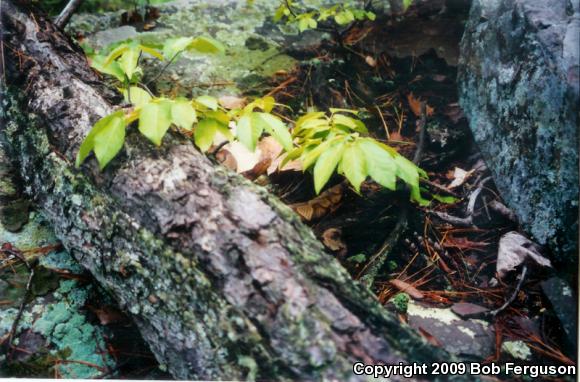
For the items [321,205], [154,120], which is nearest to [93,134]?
[154,120]

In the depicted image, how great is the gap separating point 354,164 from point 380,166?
0.06 m

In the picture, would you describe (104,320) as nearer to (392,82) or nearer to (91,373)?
(91,373)

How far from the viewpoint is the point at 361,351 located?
78 cm

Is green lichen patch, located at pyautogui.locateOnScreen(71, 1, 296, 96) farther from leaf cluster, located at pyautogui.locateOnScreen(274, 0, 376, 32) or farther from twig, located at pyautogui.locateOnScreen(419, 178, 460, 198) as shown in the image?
twig, located at pyautogui.locateOnScreen(419, 178, 460, 198)

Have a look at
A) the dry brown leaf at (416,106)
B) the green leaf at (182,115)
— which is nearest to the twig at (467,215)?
the dry brown leaf at (416,106)

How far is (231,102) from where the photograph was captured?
1.58 meters

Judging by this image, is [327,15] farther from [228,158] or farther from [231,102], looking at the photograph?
[228,158]

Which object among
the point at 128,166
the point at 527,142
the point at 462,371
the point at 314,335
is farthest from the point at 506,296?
the point at 128,166

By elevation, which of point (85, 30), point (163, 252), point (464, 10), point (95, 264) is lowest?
point (95, 264)

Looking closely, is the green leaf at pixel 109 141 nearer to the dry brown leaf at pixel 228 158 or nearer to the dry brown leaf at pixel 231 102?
the dry brown leaf at pixel 228 158

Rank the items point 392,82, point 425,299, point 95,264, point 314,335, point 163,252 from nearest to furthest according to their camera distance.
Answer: point 314,335 → point 163,252 → point 95,264 → point 425,299 → point 392,82

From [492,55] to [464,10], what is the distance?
32 centimetres

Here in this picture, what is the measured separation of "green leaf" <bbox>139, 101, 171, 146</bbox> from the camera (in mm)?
906

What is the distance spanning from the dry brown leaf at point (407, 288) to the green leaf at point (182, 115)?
695 mm
